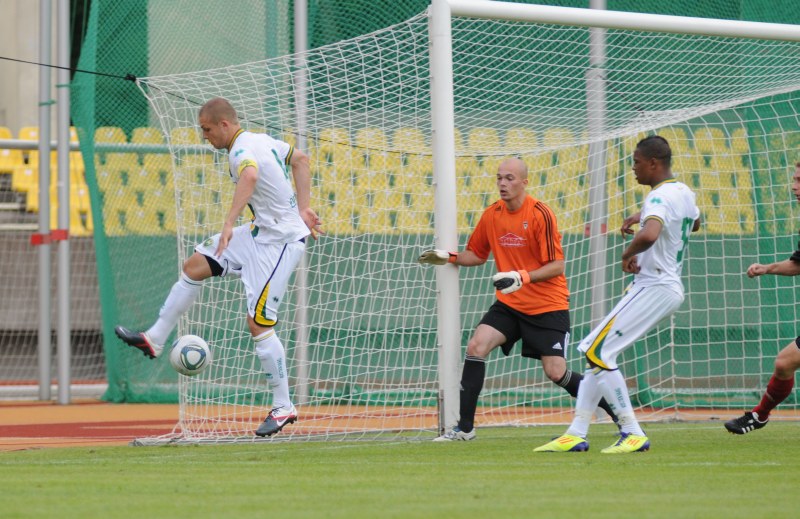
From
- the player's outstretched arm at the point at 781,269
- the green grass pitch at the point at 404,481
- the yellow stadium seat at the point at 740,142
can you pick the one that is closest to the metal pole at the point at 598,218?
the yellow stadium seat at the point at 740,142

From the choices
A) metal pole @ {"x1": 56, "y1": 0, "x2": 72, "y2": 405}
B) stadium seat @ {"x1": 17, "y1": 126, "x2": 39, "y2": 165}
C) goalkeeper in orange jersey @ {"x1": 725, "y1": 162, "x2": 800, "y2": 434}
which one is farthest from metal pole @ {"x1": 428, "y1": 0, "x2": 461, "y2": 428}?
stadium seat @ {"x1": 17, "y1": 126, "x2": 39, "y2": 165}

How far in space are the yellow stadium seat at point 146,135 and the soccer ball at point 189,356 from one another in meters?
5.93

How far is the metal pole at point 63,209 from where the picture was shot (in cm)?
1420

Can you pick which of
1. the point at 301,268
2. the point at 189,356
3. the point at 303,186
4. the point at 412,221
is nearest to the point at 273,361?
the point at 189,356

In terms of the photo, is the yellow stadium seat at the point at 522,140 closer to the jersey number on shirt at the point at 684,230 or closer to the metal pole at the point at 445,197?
the metal pole at the point at 445,197

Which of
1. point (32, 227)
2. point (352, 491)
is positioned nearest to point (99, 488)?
point (352, 491)

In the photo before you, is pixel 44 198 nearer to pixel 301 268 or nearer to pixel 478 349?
pixel 301 268

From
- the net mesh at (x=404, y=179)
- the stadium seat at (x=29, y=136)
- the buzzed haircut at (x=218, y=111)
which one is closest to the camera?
the buzzed haircut at (x=218, y=111)

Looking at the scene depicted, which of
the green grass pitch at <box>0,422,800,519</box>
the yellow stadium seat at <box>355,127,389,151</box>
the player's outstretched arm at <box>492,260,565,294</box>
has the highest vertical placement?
the yellow stadium seat at <box>355,127,389,151</box>

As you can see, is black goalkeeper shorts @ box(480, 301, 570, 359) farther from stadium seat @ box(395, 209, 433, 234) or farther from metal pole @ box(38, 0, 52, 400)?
metal pole @ box(38, 0, 52, 400)

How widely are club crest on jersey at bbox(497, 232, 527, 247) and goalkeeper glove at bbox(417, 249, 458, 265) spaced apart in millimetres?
356

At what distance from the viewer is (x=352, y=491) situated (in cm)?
598

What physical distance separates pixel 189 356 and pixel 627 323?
9.80 feet

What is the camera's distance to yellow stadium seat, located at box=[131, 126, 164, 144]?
14.2 metres
